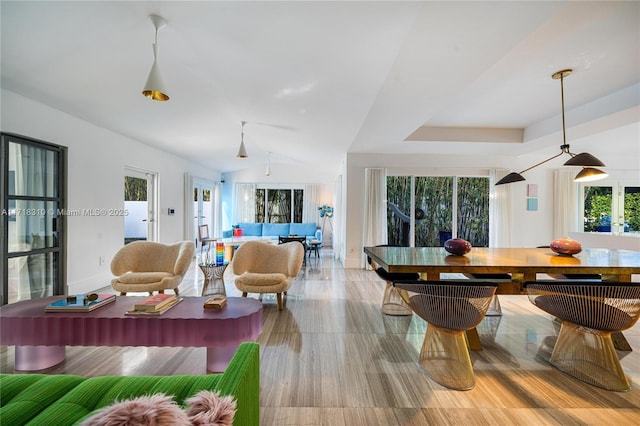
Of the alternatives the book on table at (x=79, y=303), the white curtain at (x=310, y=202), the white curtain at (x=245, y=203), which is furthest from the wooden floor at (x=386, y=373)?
the white curtain at (x=245, y=203)

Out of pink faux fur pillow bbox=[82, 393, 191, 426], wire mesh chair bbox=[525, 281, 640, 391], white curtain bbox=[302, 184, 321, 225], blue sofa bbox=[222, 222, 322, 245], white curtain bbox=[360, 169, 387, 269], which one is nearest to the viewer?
pink faux fur pillow bbox=[82, 393, 191, 426]

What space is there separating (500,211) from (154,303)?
255 inches

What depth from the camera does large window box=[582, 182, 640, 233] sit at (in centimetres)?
628

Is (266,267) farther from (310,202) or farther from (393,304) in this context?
(310,202)

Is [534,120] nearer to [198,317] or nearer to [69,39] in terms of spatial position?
[198,317]

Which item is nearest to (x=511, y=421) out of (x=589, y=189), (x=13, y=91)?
(x=13, y=91)

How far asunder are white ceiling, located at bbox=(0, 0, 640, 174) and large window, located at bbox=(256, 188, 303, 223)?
16.7ft

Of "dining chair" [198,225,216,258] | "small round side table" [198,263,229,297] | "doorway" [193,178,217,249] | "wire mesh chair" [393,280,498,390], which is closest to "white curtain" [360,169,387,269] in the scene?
"small round side table" [198,263,229,297]

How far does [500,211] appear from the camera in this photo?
6172 millimetres

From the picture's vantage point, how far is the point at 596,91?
340 cm

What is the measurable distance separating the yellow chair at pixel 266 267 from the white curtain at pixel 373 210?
2.52 metres

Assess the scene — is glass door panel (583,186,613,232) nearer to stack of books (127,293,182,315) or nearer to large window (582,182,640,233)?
large window (582,182,640,233)

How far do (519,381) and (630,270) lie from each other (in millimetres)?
1215

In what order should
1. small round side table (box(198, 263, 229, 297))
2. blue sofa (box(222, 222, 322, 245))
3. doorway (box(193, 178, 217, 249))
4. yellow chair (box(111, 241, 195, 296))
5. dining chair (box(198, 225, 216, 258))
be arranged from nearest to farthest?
yellow chair (box(111, 241, 195, 296)) < small round side table (box(198, 263, 229, 297)) < dining chair (box(198, 225, 216, 258)) < doorway (box(193, 178, 217, 249)) < blue sofa (box(222, 222, 322, 245))
